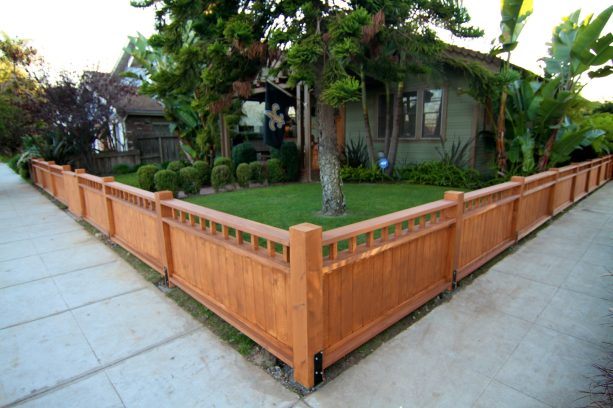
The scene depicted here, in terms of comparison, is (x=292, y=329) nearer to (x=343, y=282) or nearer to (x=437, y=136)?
(x=343, y=282)

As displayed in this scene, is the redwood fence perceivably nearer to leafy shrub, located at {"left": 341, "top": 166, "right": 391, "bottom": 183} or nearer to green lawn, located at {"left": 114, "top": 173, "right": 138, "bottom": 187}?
leafy shrub, located at {"left": 341, "top": 166, "right": 391, "bottom": 183}

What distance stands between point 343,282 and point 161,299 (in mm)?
2232

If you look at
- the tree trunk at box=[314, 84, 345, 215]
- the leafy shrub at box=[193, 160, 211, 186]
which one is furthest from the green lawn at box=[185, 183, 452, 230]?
the leafy shrub at box=[193, 160, 211, 186]

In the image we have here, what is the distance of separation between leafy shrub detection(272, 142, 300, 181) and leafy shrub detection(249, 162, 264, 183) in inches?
28.0

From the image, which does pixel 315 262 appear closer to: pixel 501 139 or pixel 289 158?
pixel 501 139

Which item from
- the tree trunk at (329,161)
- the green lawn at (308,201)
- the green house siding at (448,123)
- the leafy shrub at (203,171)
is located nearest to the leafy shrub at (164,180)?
the green lawn at (308,201)

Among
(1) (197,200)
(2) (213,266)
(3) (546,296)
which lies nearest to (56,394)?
(2) (213,266)

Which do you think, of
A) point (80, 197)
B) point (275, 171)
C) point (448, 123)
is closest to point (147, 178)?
point (80, 197)

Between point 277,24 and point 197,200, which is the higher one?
point 277,24

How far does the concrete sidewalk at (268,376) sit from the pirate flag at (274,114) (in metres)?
6.52

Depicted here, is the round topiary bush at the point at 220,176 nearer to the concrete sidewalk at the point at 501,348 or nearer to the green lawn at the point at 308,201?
the green lawn at the point at 308,201

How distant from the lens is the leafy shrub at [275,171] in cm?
1023

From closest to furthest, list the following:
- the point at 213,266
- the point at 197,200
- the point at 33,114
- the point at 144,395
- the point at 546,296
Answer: the point at 144,395 → the point at 213,266 → the point at 546,296 → the point at 197,200 → the point at 33,114

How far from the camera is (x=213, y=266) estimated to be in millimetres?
3088
